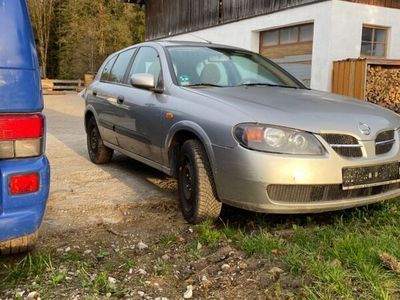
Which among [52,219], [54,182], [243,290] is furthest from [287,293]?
[54,182]

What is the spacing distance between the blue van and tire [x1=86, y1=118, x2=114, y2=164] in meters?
3.82

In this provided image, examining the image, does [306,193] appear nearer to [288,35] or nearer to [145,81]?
[145,81]

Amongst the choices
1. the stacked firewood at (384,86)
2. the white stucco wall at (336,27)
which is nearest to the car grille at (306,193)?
the stacked firewood at (384,86)

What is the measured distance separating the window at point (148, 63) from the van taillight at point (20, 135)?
2089 mm

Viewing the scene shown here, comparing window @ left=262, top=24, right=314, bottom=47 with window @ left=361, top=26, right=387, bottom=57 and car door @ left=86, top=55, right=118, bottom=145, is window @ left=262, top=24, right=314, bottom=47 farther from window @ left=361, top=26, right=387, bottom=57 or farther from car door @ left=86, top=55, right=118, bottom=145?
car door @ left=86, top=55, right=118, bottom=145

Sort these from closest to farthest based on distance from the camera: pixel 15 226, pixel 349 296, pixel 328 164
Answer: pixel 349 296
pixel 15 226
pixel 328 164

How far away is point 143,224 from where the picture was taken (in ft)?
14.0

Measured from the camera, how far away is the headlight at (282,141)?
347cm

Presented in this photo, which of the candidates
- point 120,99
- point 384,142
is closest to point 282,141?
point 384,142

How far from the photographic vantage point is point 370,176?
12.1ft

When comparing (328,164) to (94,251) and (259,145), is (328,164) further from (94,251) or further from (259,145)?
(94,251)

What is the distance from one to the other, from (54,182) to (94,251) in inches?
94.9

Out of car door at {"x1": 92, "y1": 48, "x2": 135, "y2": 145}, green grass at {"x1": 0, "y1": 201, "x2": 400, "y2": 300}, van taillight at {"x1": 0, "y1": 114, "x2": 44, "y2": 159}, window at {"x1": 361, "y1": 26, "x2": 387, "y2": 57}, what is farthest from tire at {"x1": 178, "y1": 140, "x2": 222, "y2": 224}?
window at {"x1": 361, "y1": 26, "x2": 387, "y2": 57}

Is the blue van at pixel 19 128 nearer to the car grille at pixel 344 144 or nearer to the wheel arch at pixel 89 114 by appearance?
the car grille at pixel 344 144
